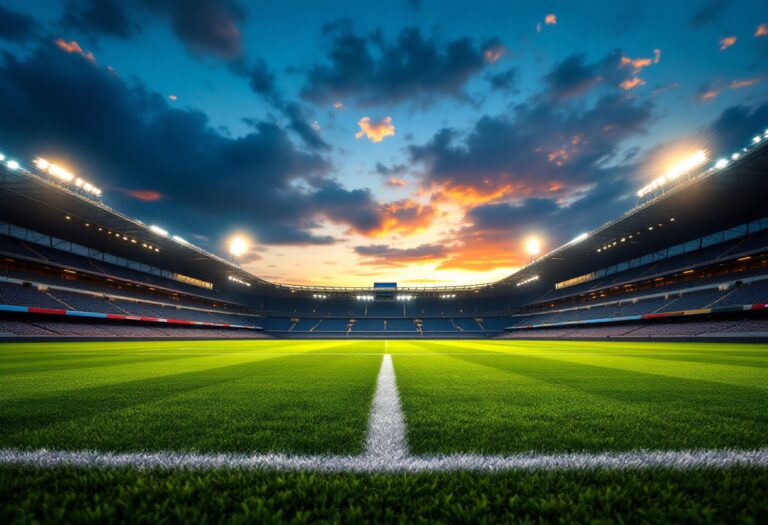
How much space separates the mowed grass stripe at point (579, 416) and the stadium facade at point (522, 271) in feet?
69.1

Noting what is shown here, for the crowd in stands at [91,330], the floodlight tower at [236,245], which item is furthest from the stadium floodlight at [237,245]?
the crowd in stands at [91,330]

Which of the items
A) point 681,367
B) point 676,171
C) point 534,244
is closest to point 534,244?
point 534,244

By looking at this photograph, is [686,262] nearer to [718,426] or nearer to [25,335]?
[718,426]

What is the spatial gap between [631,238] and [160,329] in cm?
4681

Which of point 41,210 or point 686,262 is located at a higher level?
point 41,210

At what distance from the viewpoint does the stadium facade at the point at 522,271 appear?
68.2 feet

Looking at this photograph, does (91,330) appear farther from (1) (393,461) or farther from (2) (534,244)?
(2) (534,244)

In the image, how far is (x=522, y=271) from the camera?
1683 inches

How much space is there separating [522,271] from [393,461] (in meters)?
45.1

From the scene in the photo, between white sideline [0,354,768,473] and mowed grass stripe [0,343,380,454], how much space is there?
15 cm

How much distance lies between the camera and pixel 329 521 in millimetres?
1073

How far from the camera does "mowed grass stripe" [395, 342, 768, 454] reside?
1973mm

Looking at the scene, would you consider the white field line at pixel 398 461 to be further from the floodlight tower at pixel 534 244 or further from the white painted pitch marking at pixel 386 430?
the floodlight tower at pixel 534 244

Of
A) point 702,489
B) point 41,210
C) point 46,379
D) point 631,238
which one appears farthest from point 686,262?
point 41,210
